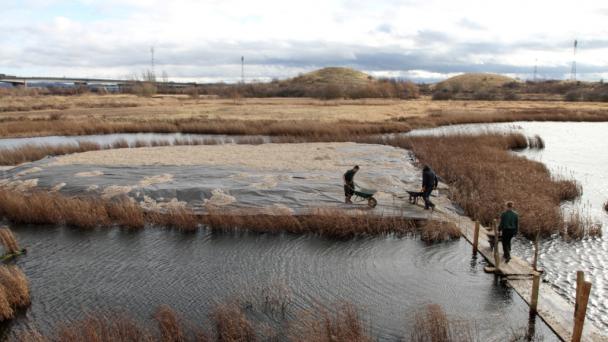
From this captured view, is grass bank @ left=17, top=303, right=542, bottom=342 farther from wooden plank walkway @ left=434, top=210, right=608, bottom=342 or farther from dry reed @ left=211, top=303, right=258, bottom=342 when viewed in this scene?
wooden plank walkway @ left=434, top=210, right=608, bottom=342

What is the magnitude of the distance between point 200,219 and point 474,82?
164 m

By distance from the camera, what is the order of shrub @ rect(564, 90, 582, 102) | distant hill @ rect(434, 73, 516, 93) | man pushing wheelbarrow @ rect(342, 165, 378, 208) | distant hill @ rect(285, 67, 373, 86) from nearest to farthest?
man pushing wheelbarrow @ rect(342, 165, 378, 208), shrub @ rect(564, 90, 582, 102), distant hill @ rect(434, 73, 516, 93), distant hill @ rect(285, 67, 373, 86)

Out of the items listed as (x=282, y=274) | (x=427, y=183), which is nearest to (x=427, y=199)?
(x=427, y=183)

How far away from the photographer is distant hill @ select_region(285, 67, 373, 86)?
156750 millimetres

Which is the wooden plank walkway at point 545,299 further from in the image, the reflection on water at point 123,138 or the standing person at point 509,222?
the reflection on water at point 123,138

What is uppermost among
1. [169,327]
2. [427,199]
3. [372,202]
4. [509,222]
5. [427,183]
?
[427,183]

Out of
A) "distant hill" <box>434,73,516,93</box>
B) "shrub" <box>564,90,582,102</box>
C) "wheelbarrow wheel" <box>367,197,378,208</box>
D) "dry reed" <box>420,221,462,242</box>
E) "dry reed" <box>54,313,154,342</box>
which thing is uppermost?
"distant hill" <box>434,73,516,93</box>

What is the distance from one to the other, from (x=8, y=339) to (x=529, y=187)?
2396 cm

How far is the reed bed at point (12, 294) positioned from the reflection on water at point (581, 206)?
53.4 ft

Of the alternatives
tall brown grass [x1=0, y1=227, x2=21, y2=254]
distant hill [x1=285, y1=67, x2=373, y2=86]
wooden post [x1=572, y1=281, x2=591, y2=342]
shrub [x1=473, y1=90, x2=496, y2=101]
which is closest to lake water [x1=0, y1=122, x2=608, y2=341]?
tall brown grass [x1=0, y1=227, x2=21, y2=254]

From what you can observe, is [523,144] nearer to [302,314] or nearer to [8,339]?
[302,314]

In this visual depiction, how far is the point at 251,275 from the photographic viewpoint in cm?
1697

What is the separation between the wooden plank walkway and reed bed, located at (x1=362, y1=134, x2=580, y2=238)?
3.14 meters

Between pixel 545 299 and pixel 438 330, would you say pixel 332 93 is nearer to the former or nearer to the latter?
pixel 545 299
